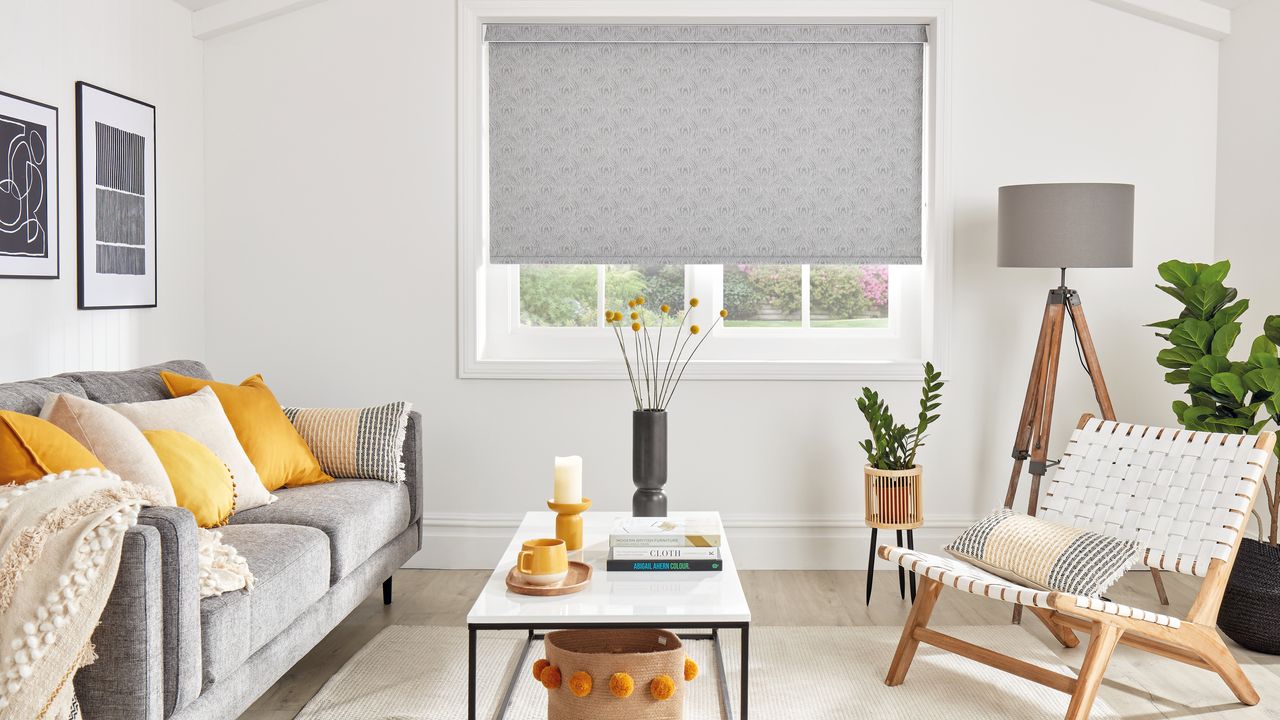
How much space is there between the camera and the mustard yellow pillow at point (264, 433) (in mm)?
3186

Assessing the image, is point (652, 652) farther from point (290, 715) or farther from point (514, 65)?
point (514, 65)

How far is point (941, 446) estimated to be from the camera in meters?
4.19

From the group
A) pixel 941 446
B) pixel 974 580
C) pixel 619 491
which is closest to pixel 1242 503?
pixel 974 580

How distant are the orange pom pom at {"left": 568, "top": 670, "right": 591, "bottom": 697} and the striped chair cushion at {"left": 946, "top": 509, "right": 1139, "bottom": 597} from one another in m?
1.30

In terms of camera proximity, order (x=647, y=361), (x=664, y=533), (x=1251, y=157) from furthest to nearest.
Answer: (x=647, y=361) < (x=1251, y=157) < (x=664, y=533)

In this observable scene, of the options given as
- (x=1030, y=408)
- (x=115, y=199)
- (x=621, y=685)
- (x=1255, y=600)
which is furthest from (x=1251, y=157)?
(x=115, y=199)

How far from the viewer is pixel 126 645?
1.87 metres

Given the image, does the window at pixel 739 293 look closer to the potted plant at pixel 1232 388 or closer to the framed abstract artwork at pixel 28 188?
the potted plant at pixel 1232 388

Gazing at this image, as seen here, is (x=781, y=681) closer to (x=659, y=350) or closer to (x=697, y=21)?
(x=659, y=350)

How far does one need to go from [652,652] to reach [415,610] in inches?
62.9

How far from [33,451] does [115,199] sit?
1658mm

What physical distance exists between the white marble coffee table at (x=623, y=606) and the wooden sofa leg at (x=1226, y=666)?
1.28 meters

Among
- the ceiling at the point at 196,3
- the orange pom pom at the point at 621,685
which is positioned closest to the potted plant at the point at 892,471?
the orange pom pom at the point at 621,685

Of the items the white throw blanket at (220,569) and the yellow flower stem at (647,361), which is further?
the yellow flower stem at (647,361)
